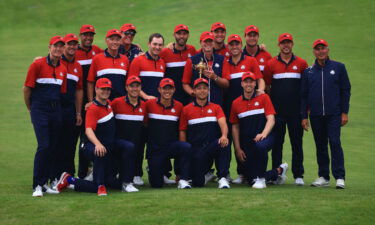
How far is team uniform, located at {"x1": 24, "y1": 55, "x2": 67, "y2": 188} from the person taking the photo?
422 inches

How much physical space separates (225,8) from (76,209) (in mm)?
25616

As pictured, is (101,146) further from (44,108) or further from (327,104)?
(327,104)

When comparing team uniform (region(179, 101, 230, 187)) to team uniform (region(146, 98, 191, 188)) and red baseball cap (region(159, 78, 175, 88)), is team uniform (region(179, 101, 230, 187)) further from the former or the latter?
red baseball cap (region(159, 78, 175, 88))

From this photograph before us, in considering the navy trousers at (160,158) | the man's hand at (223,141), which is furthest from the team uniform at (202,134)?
the navy trousers at (160,158)

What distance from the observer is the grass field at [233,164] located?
9.23m

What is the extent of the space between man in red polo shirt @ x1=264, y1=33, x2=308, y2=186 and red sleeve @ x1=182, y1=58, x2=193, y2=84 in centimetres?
132

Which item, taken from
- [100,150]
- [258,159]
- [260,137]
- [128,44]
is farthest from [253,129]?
[128,44]

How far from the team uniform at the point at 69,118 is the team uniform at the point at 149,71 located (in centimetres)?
91

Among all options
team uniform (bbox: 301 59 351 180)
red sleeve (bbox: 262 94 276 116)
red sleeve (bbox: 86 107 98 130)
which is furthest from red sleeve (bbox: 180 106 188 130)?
team uniform (bbox: 301 59 351 180)

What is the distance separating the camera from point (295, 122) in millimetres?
12172

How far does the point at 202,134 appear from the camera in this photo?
11727 mm

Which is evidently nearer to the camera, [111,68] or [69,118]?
[69,118]

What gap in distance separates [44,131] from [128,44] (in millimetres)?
2683

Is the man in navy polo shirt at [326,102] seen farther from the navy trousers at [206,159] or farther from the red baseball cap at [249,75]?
the navy trousers at [206,159]
